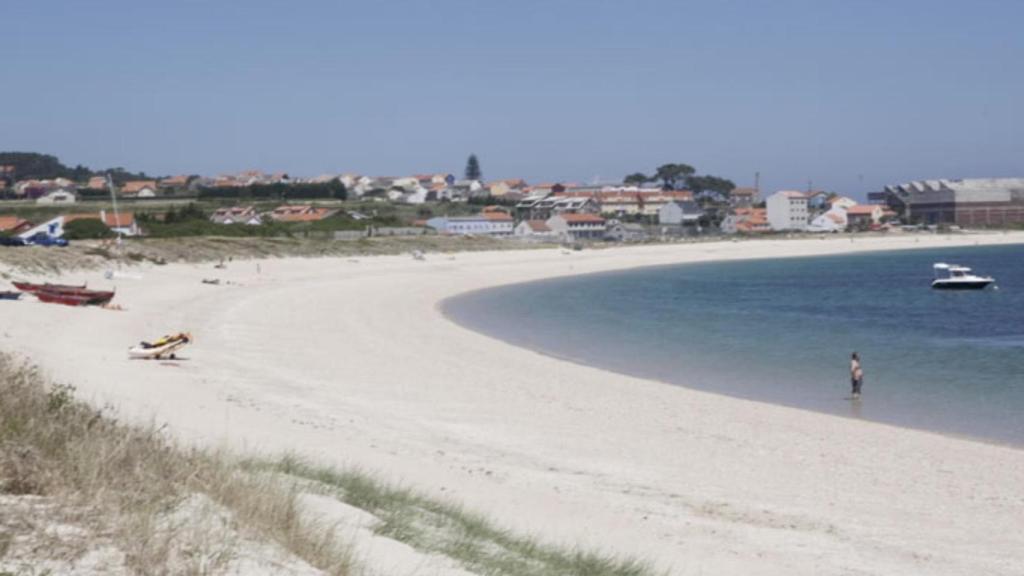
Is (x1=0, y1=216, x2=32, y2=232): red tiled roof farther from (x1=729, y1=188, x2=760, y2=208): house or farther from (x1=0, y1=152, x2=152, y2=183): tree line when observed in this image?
(x1=729, y1=188, x2=760, y2=208): house

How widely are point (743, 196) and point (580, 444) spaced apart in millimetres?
163140

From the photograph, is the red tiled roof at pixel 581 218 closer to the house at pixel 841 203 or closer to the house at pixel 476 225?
the house at pixel 476 225

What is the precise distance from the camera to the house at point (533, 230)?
10769cm

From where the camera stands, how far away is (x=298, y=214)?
9188cm

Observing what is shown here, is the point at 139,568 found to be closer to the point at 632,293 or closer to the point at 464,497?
the point at 464,497

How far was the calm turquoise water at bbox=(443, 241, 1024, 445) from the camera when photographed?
19.8 metres

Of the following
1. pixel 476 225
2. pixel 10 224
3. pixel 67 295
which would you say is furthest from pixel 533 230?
pixel 67 295

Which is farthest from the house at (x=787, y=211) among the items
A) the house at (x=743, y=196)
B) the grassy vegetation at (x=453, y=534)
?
the grassy vegetation at (x=453, y=534)

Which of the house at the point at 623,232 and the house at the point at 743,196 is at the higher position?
the house at the point at 743,196

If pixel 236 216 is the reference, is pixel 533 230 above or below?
below

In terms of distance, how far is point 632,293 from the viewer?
5197 centimetres

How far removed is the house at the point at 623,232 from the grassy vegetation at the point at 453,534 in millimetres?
107137

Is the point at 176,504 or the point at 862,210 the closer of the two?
the point at 176,504

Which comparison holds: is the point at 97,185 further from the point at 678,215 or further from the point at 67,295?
the point at 67,295
